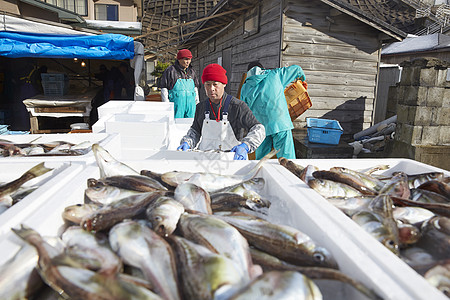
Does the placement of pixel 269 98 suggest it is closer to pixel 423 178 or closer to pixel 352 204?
pixel 423 178

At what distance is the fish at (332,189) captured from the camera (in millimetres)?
1769

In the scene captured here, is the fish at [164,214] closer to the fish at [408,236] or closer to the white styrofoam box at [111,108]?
the fish at [408,236]

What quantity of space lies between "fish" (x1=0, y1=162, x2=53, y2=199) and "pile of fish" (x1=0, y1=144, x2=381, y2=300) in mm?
440

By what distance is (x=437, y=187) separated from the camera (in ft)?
6.11

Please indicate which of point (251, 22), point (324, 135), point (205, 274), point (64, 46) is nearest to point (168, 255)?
point (205, 274)

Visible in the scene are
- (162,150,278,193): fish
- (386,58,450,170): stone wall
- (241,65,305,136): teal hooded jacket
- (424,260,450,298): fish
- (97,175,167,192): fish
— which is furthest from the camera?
(386,58,450,170): stone wall

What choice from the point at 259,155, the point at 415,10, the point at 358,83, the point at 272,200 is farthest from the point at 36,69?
the point at 415,10

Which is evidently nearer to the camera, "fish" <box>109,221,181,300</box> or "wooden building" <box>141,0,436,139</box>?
"fish" <box>109,221,181,300</box>

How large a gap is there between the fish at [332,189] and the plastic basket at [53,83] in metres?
8.78

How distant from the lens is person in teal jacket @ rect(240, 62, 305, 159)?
188 inches

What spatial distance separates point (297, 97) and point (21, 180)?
16.3 feet

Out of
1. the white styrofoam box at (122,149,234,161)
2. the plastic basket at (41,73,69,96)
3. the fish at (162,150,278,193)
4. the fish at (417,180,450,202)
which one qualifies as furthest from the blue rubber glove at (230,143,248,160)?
the plastic basket at (41,73,69,96)

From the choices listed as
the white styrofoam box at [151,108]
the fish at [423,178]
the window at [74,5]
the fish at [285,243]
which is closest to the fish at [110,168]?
the fish at [285,243]

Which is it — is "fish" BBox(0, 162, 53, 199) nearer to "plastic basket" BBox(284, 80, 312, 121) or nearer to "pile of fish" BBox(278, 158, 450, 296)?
"pile of fish" BBox(278, 158, 450, 296)
